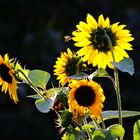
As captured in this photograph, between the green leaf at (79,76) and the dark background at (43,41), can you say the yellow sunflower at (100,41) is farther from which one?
the dark background at (43,41)

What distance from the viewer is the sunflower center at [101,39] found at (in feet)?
3.11

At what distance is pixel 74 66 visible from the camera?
0.95 meters

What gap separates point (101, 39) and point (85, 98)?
110 mm

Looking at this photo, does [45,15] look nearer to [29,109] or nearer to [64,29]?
[64,29]

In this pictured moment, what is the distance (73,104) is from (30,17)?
10.1 ft

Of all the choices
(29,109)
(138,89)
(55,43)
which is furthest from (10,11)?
(138,89)

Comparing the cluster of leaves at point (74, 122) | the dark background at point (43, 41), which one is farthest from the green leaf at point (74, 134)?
the dark background at point (43, 41)

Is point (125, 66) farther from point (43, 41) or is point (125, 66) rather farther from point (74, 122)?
point (43, 41)

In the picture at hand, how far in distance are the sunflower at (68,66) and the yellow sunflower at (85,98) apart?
0.05 metres

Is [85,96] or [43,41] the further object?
[43,41]

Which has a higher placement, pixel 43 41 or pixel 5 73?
pixel 43 41

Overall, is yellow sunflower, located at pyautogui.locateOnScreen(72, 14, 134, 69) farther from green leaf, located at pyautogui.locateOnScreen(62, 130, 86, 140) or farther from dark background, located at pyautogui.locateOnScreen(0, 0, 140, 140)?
dark background, located at pyautogui.locateOnScreen(0, 0, 140, 140)

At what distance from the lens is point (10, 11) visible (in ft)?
13.0

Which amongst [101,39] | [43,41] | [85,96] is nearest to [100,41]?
[101,39]
